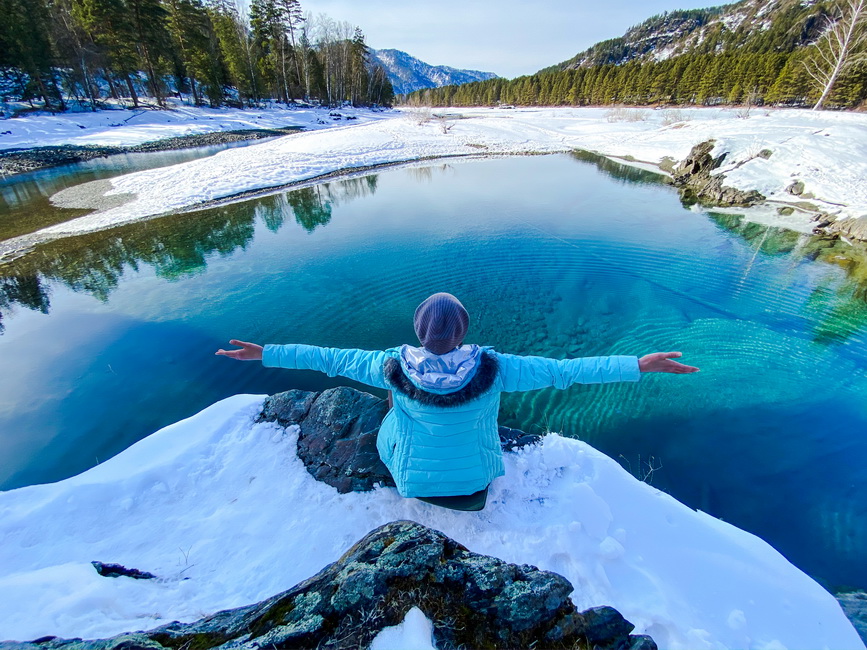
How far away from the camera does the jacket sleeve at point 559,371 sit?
2.09 metres

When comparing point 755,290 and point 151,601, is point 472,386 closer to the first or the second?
point 151,601

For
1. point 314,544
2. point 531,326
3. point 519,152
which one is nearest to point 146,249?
point 531,326

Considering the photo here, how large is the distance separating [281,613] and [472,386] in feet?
4.37

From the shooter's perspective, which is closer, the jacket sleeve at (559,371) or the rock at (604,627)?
the rock at (604,627)

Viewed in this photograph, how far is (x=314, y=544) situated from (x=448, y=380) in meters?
1.56

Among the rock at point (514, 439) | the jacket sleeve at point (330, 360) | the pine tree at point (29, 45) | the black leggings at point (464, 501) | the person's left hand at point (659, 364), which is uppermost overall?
the pine tree at point (29, 45)

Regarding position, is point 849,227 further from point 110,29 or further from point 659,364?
point 110,29

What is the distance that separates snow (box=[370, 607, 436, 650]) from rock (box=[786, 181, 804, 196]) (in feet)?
67.9

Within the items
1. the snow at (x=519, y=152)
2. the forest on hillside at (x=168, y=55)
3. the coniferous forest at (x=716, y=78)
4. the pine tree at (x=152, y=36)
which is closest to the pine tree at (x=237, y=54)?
the forest on hillside at (x=168, y=55)

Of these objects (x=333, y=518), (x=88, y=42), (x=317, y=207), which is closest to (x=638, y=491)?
(x=333, y=518)

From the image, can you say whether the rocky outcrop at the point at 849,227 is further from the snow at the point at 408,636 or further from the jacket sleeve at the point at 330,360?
the snow at the point at 408,636

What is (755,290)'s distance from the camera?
8195mm

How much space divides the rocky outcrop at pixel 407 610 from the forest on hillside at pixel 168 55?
153 feet

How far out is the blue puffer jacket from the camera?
2.00 meters
